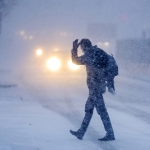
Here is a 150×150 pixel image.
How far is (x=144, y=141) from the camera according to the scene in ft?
21.5

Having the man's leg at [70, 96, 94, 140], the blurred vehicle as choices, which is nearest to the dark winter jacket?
the man's leg at [70, 96, 94, 140]

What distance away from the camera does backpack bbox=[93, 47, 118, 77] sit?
19.9 feet

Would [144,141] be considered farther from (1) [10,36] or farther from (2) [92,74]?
(1) [10,36]

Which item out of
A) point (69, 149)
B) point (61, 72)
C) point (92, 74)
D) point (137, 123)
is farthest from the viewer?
point (61, 72)

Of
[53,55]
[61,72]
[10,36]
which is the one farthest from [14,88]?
[10,36]

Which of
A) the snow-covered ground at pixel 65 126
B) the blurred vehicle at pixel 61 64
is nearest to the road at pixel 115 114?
the snow-covered ground at pixel 65 126

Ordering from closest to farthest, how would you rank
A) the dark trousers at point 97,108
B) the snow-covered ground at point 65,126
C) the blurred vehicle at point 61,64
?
the snow-covered ground at point 65,126 → the dark trousers at point 97,108 → the blurred vehicle at point 61,64

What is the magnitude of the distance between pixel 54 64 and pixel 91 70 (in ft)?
72.2

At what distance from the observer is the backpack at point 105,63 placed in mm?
6059

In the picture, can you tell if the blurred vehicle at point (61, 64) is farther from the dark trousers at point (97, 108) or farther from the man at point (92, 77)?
the man at point (92, 77)

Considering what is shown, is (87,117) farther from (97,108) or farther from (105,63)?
(105,63)

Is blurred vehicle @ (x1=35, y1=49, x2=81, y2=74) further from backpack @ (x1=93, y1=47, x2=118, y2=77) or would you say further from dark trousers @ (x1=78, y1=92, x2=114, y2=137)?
backpack @ (x1=93, y1=47, x2=118, y2=77)

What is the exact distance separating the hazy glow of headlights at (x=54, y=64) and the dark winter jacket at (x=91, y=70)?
70.3ft

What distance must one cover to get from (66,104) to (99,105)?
5362mm
